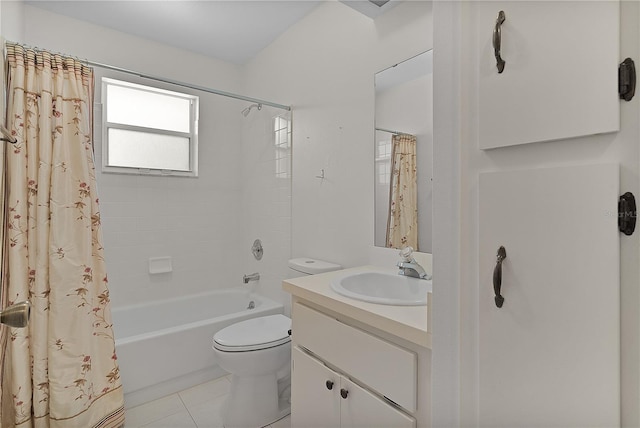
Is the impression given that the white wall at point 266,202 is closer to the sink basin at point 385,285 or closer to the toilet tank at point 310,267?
the toilet tank at point 310,267

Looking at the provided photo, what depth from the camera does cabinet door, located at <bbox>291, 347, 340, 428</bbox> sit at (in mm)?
1174

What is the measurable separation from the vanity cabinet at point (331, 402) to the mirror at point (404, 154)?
72 centimetres

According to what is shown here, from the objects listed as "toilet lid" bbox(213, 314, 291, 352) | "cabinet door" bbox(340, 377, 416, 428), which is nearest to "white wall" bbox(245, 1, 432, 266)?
"toilet lid" bbox(213, 314, 291, 352)

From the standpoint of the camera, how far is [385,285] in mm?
1523

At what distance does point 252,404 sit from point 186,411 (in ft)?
1.51

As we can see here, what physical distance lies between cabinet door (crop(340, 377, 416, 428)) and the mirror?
722 mm

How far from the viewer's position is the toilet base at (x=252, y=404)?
169cm

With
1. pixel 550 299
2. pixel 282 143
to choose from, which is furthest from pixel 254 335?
pixel 550 299

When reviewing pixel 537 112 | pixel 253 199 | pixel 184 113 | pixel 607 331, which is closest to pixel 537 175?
pixel 537 112

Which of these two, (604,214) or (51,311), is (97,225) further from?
(604,214)

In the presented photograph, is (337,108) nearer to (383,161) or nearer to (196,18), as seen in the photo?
(383,161)

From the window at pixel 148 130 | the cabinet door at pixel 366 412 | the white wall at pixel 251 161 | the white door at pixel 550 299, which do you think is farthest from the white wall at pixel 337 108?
the white door at pixel 550 299

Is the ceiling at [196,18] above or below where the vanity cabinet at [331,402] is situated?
above

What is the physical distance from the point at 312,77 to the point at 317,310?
1.64 m
